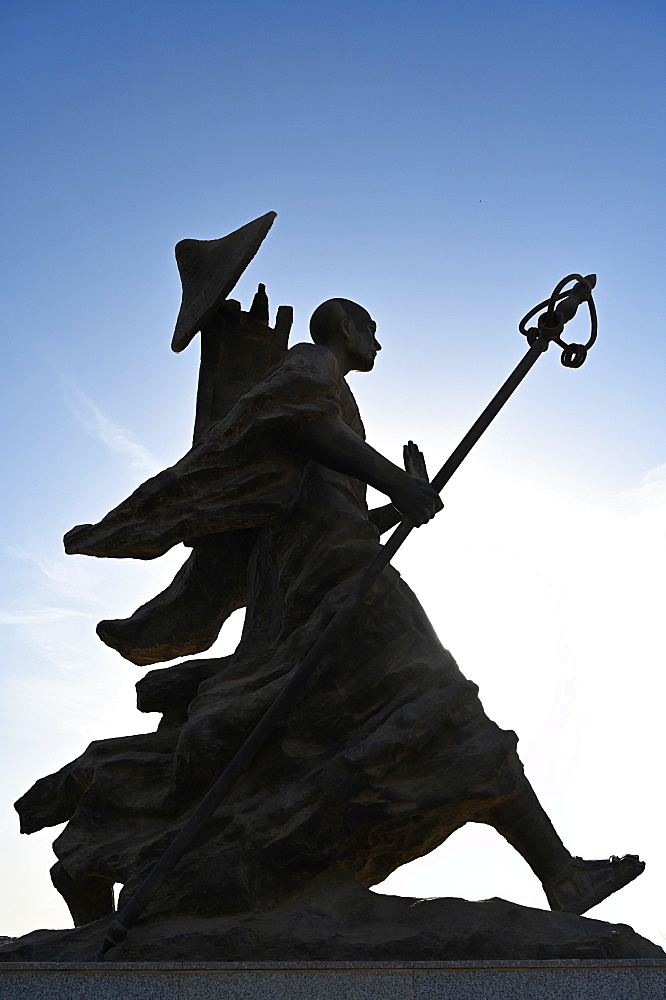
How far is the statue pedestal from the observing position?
380 centimetres

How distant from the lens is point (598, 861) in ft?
15.9

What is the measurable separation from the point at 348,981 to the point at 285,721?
1.37 metres

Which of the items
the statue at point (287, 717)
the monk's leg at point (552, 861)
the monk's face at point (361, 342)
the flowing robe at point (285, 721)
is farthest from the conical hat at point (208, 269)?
the monk's leg at point (552, 861)

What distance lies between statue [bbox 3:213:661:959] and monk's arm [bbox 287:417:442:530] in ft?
0.04

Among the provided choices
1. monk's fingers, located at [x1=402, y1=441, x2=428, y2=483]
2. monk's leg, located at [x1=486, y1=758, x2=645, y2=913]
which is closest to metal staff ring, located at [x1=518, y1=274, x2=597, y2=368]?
monk's fingers, located at [x1=402, y1=441, x2=428, y2=483]

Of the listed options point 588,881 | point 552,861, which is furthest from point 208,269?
point 588,881

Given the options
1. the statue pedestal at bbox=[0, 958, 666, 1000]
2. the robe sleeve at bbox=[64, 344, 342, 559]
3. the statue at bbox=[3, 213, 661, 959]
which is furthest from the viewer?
the robe sleeve at bbox=[64, 344, 342, 559]

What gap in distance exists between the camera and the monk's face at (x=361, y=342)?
6289 mm

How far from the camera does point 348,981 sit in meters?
3.86

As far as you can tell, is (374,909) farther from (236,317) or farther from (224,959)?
(236,317)

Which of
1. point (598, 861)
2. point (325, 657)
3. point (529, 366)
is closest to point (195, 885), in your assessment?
point (325, 657)

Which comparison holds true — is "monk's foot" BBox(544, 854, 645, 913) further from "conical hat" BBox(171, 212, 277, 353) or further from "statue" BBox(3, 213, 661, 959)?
"conical hat" BBox(171, 212, 277, 353)

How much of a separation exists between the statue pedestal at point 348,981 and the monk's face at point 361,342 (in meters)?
3.54

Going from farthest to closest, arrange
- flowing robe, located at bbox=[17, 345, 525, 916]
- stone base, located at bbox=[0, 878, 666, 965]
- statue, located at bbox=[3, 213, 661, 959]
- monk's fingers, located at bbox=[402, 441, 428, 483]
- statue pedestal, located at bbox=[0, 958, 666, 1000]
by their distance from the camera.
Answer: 1. monk's fingers, located at bbox=[402, 441, 428, 483]
2. flowing robe, located at bbox=[17, 345, 525, 916]
3. statue, located at bbox=[3, 213, 661, 959]
4. stone base, located at bbox=[0, 878, 666, 965]
5. statue pedestal, located at bbox=[0, 958, 666, 1000]
